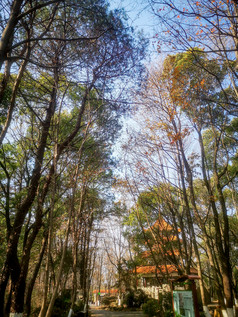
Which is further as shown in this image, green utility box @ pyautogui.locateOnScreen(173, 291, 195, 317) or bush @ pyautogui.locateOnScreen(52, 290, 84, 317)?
bush @ pyautogui.locateOnScreen(52, 290, 84, 317)

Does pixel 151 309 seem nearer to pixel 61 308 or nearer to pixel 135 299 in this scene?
pixel 61 308

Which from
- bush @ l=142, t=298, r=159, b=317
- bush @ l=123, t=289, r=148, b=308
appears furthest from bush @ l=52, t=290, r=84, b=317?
bush @ l=123, t=289, r=148, b=308

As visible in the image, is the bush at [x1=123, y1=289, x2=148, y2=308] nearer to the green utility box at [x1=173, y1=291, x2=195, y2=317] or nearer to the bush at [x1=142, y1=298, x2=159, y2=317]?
the bush at [x1=142, y1=298, x2=159, y2=317]

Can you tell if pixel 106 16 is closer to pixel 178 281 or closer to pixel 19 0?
pixel 19 0

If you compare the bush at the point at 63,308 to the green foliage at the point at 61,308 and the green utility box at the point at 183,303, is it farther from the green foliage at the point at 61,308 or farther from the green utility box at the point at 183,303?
the green utility box at the point at 183,303

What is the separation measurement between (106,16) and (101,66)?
1302mm

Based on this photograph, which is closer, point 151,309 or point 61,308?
point 61,308

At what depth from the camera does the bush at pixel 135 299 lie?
1770cm

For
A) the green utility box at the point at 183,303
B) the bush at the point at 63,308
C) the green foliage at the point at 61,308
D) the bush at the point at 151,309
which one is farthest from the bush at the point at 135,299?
the green utility box at the point at 183,303

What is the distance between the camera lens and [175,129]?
7.78 m

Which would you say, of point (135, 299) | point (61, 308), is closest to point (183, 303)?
point (61, 308)

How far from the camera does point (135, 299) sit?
17906 millimetres

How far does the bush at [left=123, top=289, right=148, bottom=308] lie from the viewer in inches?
697

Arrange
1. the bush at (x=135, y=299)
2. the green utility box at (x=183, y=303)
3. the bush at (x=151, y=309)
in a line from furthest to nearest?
1. the bush at (x=135, y=299)
2. the bush at (x=151, y=309)
3. the green utility box at (x=183, y=303)
